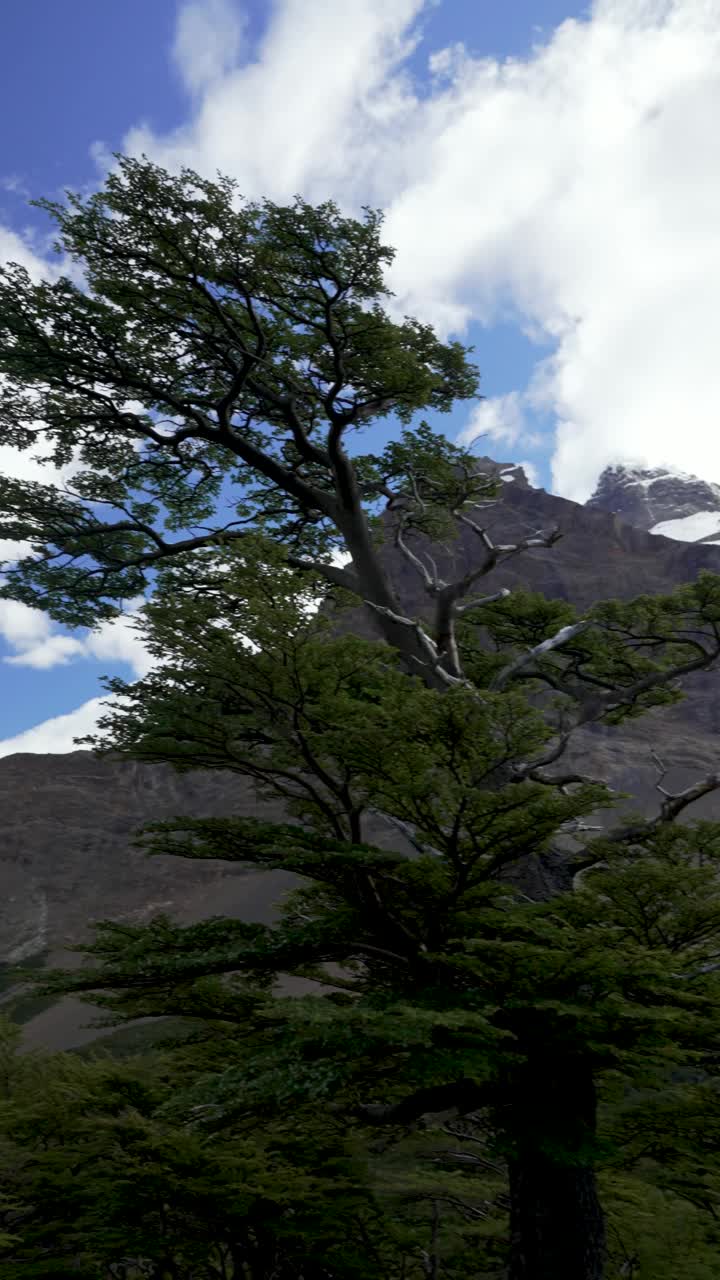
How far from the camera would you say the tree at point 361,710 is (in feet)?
15.6

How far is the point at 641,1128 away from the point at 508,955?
3442 millimetres

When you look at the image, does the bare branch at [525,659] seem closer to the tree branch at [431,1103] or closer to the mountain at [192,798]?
the tree branch at [431,1103]

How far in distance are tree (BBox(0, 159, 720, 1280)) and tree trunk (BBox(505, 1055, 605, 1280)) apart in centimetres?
2

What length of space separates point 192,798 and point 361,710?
7605 cm

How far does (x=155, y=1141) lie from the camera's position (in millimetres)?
6016

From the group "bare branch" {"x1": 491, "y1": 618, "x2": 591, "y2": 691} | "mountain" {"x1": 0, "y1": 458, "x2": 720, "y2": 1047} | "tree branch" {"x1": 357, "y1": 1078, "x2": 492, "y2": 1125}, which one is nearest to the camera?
"tree branch" {"x1": 357, "y1": 1078, "x2": 492, "y2": 1125}

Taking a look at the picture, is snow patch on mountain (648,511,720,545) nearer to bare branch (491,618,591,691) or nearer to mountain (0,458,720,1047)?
mountain (0,458,720,1047)

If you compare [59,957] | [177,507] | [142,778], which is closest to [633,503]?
Answer: [142,778]

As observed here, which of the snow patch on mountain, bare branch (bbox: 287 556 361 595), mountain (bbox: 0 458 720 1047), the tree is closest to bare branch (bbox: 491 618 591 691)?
the tree

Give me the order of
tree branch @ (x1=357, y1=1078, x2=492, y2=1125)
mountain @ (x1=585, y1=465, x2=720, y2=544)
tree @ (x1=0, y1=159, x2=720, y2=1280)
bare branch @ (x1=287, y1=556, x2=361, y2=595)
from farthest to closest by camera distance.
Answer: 1. mountain @ (x1=585, y1=465, x2=720, y2=544)
2. bare branch @ (x1=287, y1=556, x2=361, y2=595)
3. tree branch @ (x1=357, y1=1078, x2=492, y2=1125)
4. tree @ (x1=0, y1=159, x2=720, y2=1280)

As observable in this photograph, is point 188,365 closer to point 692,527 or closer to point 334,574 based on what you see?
point 334,574

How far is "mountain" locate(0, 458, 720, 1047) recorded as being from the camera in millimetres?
64250

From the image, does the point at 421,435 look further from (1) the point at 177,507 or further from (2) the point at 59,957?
(2) the point at 59,957

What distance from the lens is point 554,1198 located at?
5863 mm
